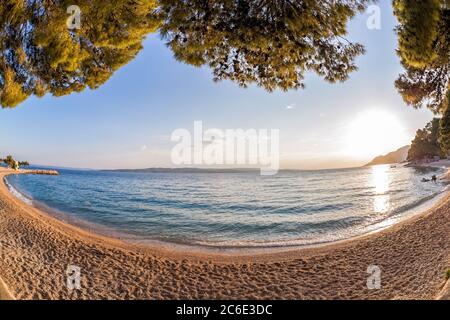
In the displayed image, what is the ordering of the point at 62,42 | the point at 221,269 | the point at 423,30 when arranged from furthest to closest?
the point at 221,269, the point at 62,42, the point at 423,30

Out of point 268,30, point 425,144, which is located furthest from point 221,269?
point 425,144

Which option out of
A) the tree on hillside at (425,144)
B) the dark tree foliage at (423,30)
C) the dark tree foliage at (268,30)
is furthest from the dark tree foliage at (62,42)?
the tree on hillside at (425,144)

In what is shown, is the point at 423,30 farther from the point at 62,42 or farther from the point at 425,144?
the point at 425,144

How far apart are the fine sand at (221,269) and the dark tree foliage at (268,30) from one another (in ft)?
18.3

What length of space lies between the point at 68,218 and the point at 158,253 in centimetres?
1174

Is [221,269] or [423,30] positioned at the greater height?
[423,30]

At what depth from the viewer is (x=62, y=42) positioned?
6.28m

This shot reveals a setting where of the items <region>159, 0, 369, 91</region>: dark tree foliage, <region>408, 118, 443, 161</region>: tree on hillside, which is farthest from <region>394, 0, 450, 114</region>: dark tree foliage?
<region>408, 118, 443, 161</region>: tree on hillside

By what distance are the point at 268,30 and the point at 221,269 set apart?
312 inches

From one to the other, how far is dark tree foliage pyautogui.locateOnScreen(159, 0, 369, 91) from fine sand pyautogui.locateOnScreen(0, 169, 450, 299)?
5570mm

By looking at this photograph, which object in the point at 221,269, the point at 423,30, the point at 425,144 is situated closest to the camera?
the point at 423,30

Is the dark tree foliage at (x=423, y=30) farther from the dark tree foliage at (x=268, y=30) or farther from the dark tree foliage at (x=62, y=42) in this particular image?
the dark tree foliage at (x=62, y=42)
